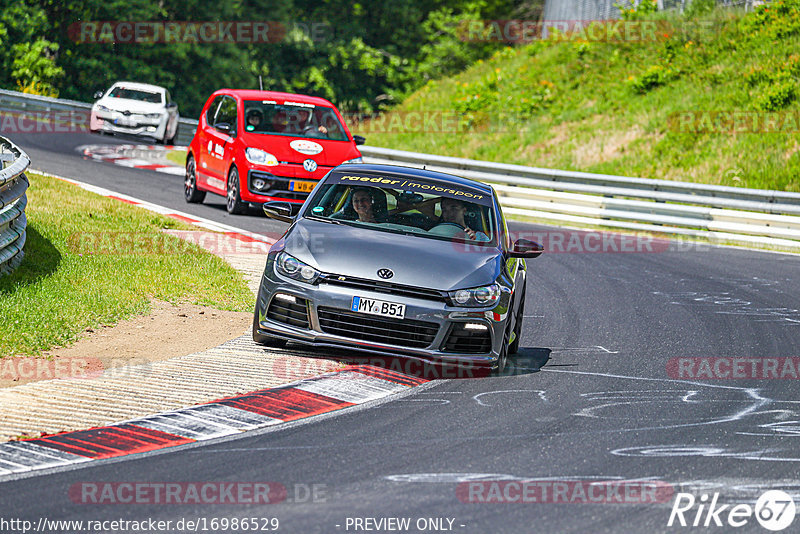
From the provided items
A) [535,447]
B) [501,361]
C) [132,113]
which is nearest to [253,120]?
[501,361]

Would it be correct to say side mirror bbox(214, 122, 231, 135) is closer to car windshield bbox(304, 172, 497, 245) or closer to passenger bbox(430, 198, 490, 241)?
car windshield bbox(304, 172, 497, 245)

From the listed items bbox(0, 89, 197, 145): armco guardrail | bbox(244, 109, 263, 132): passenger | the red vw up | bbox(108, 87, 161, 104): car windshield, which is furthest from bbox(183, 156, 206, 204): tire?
bbox(0, 89, 197, 145): armco guardrail

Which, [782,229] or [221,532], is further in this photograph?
[782,229]

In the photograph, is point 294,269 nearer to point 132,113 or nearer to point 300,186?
point 300,186

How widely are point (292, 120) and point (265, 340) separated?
9.39 meters

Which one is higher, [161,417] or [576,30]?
[576,30]

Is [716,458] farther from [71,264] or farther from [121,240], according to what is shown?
[121,240]

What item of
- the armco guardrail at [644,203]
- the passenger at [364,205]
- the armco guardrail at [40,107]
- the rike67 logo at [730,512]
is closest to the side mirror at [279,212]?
the passenger at [364,205]

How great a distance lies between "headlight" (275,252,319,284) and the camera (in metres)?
8.12

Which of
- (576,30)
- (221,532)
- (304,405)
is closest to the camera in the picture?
(221,532)

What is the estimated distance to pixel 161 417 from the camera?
6566 millimetres

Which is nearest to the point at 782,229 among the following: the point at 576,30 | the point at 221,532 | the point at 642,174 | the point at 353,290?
the point at 642,174

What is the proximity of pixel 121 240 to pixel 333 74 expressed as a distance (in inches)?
1446

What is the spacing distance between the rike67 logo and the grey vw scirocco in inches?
110
